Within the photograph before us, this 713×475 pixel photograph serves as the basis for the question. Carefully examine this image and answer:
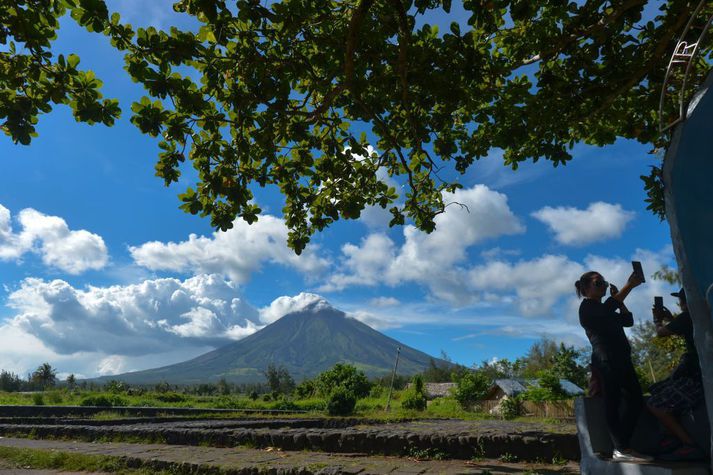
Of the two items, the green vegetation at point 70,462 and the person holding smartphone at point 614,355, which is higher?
the person holding smartphone at point 614,355

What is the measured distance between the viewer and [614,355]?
3221 mm

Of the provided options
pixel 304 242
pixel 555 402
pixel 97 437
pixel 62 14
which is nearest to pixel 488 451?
pixel 304 242

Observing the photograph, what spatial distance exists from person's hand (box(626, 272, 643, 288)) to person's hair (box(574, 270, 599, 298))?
0.25 metres

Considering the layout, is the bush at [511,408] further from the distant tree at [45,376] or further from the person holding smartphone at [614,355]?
the distant tree at [45,376]

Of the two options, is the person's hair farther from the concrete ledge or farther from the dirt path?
the dirt path

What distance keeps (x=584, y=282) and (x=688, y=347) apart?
740mm

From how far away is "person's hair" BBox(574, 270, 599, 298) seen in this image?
3453 mm

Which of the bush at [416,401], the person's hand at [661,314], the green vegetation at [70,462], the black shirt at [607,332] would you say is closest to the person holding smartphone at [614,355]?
the black shirt at [607,332]

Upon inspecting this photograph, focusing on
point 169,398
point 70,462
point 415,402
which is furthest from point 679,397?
point 169,398

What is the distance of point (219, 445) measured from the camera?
9031mm

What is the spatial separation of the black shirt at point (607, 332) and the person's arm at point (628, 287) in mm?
36

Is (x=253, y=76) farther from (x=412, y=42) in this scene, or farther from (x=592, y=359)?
(x=592, y=359)

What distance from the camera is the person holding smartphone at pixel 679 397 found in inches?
110

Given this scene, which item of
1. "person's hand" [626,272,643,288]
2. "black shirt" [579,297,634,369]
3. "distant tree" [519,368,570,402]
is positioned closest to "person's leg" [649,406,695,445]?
"black shirt" [579,297,634,369]
